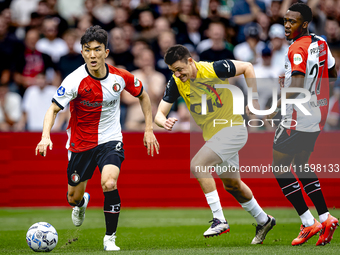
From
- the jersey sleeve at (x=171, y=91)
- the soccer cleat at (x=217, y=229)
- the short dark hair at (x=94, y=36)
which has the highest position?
the short dark hair at (x=94, y=36)

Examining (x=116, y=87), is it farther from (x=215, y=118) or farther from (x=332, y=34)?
(x=332, y=34)

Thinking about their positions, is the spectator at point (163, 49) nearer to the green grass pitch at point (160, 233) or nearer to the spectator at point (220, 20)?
the spectator at point (220, 20)

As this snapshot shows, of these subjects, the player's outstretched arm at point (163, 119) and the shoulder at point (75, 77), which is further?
the shoulder at point (75, 77)

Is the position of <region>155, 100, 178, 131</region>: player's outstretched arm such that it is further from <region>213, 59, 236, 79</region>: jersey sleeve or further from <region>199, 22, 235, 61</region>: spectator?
<region>199, 22, 235, 61</region>: spectator

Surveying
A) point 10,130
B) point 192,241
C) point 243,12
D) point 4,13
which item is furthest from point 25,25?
point 192,241

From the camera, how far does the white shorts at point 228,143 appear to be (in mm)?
6207

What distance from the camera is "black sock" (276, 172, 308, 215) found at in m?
6.14

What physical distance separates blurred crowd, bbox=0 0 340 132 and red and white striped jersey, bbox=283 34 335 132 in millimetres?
3597

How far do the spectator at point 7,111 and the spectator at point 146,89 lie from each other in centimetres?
234

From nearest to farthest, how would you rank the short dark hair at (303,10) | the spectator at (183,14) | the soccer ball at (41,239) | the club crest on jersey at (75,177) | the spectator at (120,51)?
the soccer ball at (41,239) < the short dark hair at (303,10) < the club crest on jersey at (75,177) < the spectator at (120,51) < the spectator at (183,14)

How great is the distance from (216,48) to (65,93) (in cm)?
537

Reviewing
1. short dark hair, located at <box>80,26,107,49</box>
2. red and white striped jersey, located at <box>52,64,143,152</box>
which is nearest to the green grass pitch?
red and white striped jersey, located at <box>52,64,143,152</box>

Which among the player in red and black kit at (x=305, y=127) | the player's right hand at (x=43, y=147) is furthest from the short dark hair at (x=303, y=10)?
the player's right hand at (x=43, y=147)

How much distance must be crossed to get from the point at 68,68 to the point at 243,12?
15.0 ft
